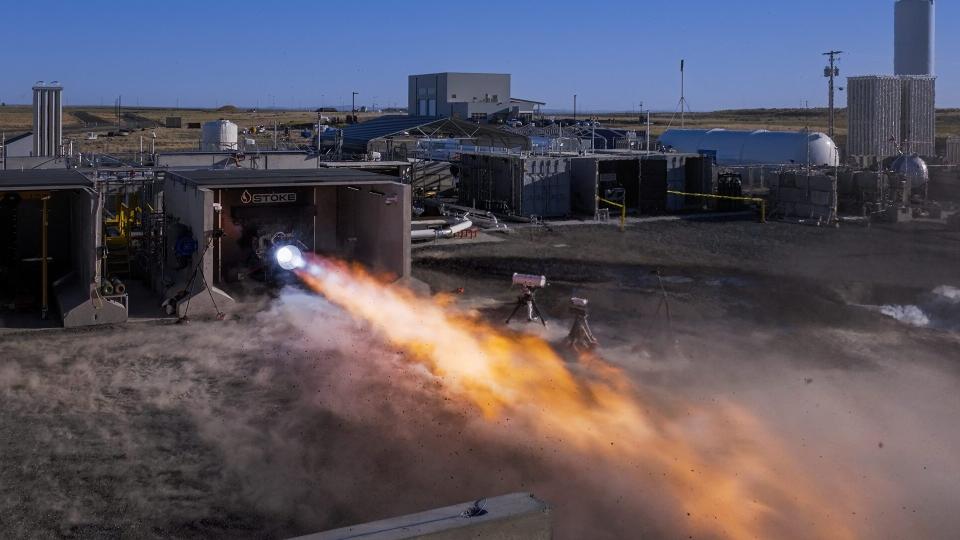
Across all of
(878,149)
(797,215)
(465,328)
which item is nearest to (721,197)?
(797,215)

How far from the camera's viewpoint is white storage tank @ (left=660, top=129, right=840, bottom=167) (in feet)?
153

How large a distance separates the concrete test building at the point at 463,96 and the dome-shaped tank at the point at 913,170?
29871 mm

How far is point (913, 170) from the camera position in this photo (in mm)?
37281

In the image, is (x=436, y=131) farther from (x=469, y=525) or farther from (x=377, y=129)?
(x=469, y=525)

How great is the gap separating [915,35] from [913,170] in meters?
29.2

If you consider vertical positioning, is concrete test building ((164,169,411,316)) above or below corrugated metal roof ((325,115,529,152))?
below

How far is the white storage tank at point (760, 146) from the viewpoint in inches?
1842

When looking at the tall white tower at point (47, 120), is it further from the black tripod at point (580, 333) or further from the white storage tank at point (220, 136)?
the black tripod at point (580, 333)

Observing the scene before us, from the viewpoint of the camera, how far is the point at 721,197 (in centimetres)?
3728

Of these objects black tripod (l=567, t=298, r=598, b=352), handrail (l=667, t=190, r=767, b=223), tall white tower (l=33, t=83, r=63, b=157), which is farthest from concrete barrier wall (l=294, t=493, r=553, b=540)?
handrail (l=667, t=190, r=767, b=223)

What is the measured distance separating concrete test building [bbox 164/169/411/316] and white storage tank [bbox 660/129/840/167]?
28209 mm

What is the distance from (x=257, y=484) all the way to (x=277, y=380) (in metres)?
4.15

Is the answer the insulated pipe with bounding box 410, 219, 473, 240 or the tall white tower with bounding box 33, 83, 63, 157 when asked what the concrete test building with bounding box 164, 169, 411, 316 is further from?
the tall white tower with bounding box 33, 83, 63, 157

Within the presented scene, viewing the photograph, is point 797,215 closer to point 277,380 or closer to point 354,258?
point 354,258
